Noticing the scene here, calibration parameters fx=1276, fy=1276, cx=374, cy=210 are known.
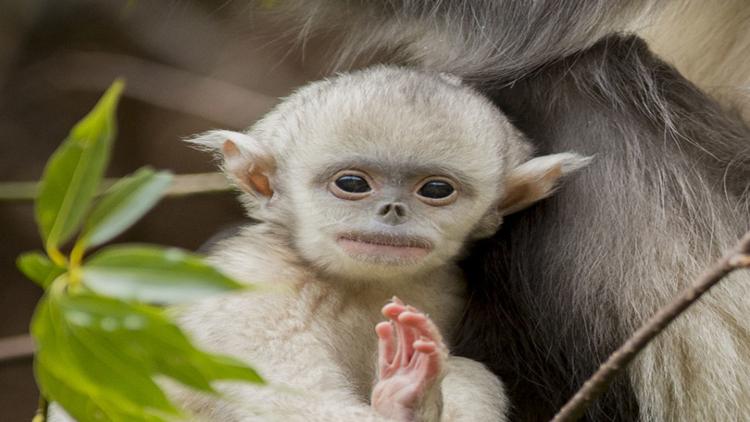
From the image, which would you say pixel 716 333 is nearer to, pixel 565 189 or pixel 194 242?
pixel 565 189

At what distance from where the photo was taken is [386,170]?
1.65m

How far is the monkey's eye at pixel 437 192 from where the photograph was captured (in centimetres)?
167

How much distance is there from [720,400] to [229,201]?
95.6 inches

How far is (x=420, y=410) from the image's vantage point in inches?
59.0

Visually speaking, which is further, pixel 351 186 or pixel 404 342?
pixel 351 186

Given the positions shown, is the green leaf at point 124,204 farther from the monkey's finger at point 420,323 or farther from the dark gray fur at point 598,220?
the dark gray fur at point 598,220

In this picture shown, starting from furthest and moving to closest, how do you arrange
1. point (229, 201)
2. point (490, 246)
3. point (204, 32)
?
point (229, 201), point (204, 32), point (490, 246)

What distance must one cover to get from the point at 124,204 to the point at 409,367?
62 cm

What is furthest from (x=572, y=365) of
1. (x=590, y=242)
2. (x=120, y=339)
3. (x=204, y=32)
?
(x=204, y=32)

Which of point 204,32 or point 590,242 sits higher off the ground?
point 204,32

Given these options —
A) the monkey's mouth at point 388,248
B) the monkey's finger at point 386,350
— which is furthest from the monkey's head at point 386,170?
the monkey's finger at point 386,350

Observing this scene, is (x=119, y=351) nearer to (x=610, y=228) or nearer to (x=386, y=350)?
(x=386, y=350)

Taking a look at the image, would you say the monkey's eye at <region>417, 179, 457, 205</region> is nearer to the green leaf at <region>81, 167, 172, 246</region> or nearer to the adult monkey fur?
the adult monkey fur

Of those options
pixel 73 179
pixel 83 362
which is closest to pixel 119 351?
pixel 83 362
